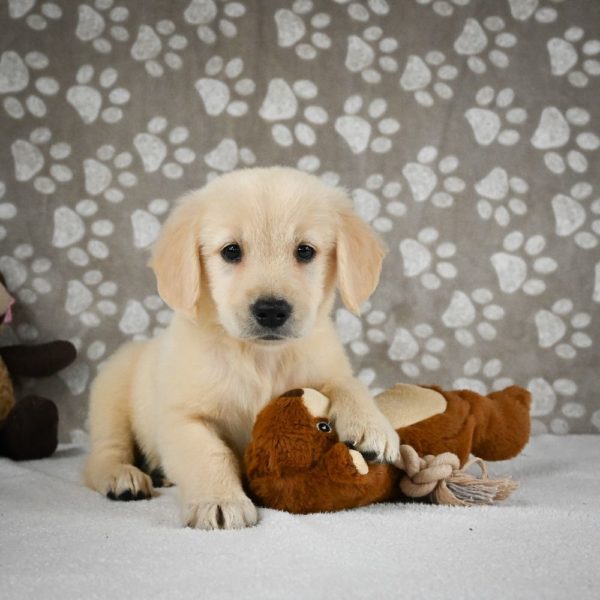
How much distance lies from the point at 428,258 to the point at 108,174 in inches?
65.3

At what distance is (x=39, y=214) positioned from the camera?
3.80 metres

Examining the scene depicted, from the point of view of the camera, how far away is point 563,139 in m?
3.94

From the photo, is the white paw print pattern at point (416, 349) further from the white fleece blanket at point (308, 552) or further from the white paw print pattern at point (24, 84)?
the white paw print pattern at point (24, 84)

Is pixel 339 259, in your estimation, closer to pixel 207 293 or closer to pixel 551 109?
pixel 207 293

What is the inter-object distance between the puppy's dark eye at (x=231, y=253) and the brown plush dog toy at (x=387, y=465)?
45 cm

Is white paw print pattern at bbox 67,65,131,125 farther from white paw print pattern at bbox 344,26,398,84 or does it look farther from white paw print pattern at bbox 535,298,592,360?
white paw print pattern at bbox 535,298,592,360

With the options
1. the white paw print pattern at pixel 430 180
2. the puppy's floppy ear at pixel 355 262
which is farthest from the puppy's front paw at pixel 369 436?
the white paw print pattern at pixel 430 180

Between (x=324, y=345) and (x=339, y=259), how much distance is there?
0.29 meters

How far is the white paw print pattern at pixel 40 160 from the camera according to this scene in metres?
3.79

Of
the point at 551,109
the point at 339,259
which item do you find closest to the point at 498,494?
the point at 339,259

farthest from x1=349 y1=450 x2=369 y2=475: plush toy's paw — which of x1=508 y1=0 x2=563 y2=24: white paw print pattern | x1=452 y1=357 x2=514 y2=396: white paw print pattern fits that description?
x1=508 y1=0 x2=563 y2=24: white paw print pattern

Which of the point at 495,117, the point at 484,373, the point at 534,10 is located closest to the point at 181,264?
the point at 484,373

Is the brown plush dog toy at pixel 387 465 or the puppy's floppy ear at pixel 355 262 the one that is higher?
the puppy's floppy ear at pixel 355 262

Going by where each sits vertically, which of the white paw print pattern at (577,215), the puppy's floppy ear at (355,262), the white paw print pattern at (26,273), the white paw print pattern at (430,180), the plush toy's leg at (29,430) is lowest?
the plush toy's leg at (29,430)
